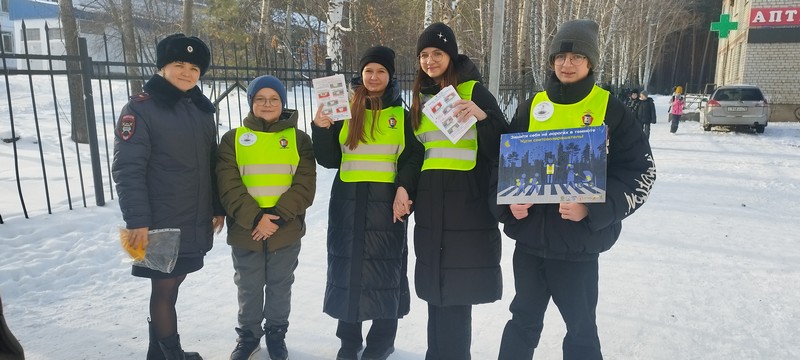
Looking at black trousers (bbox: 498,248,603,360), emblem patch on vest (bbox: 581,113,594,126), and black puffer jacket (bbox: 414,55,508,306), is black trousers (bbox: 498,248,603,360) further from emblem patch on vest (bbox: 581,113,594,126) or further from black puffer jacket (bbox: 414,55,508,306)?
emblem patch on vest (bbox: 581,113,594,126)

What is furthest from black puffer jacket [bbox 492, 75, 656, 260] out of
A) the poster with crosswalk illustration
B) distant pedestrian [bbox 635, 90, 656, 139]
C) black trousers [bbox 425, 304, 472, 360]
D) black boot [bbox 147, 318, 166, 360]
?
distant pedestrian [bbox 635, 90, 656, 139]

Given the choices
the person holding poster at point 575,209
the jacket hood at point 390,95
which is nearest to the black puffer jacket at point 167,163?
the jacket hood at point 390,95

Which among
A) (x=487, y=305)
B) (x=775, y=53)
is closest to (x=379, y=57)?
(x=487, y=305)

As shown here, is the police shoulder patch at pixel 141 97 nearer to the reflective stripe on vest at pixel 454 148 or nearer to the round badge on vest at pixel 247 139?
the round badge on vest at pixel 247 139

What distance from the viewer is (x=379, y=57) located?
8.77 feet

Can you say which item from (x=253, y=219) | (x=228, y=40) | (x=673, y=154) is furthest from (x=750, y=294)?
(x=228, y=40)

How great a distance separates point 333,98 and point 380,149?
14.5 inches

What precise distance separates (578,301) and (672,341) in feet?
4.25

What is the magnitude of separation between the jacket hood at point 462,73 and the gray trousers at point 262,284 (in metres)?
1.22

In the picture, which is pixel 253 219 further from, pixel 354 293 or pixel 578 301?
pixel 578 301

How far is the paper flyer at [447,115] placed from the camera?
2.35 meters

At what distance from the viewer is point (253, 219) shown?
2703 mm

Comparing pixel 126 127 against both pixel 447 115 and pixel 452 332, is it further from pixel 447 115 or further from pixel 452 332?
pixel 452 332

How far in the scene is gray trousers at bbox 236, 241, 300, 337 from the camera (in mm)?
2859
